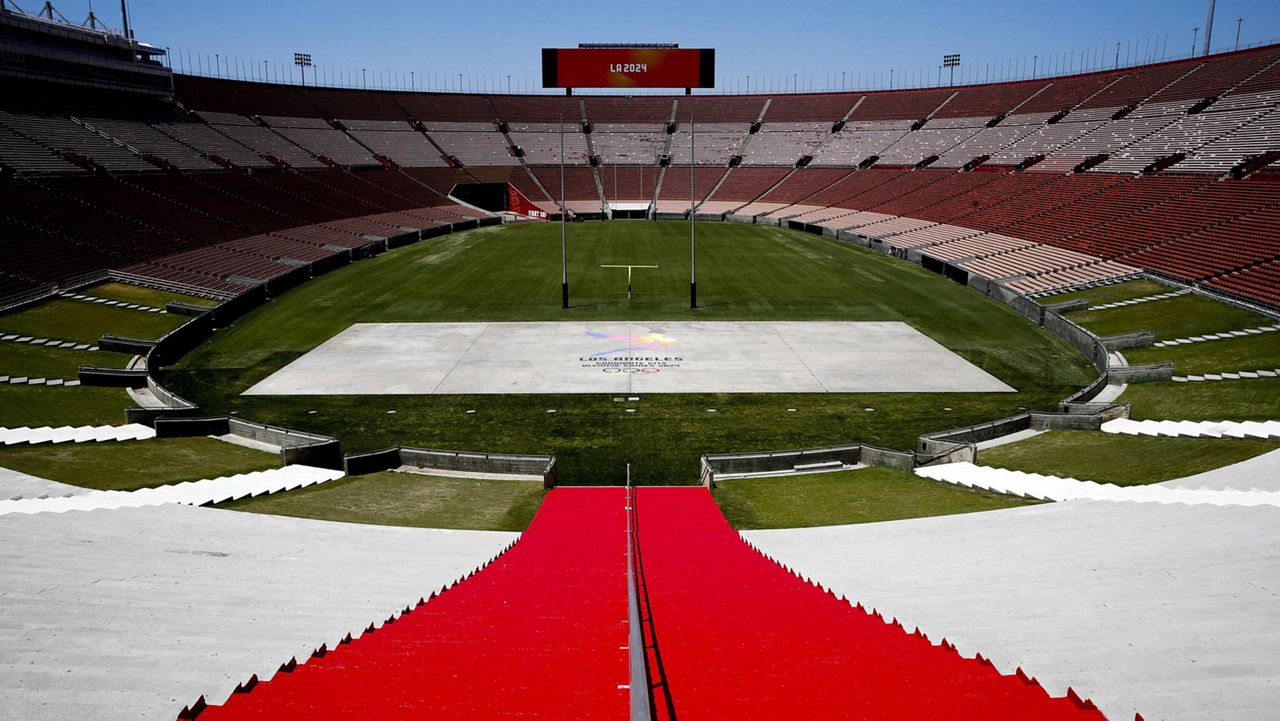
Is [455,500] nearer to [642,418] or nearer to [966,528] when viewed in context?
[642,418]

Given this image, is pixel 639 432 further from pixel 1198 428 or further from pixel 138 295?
pixel 138 295

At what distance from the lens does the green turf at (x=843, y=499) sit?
60.1 feet

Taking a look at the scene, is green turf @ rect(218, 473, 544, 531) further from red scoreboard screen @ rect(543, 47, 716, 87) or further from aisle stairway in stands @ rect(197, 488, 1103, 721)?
red scoreboard screen @ rect(543, 47, 716, 87)

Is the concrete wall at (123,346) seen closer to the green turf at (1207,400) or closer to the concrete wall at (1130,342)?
the green turf at (1207,400)

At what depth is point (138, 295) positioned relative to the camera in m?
42.2

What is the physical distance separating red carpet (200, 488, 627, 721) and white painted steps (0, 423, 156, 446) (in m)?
16.2

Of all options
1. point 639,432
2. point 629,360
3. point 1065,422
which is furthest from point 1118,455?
point 629,360

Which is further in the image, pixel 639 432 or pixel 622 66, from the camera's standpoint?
pixel 622 66

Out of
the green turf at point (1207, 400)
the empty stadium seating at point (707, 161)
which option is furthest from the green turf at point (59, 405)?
the green turf at point (1207, 400)

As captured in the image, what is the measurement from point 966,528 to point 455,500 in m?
11.3

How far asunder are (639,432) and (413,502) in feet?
26.1

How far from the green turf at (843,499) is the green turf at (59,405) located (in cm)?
1923

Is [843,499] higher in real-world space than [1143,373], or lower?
lower

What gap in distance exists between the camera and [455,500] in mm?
19703
